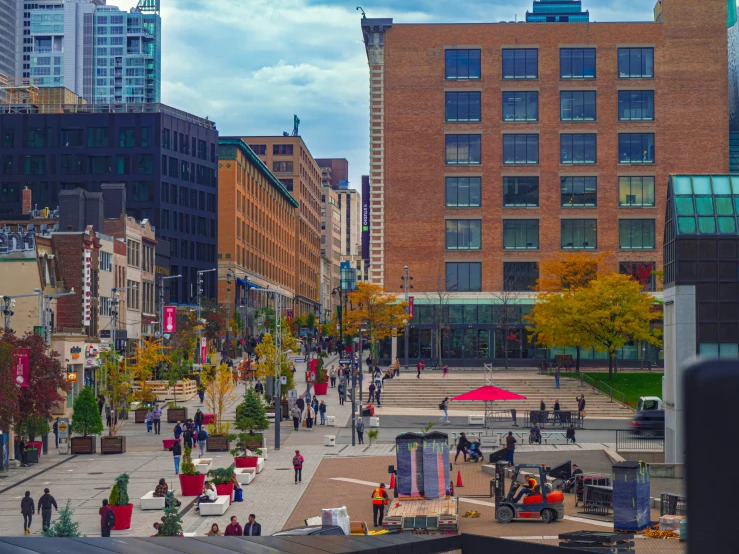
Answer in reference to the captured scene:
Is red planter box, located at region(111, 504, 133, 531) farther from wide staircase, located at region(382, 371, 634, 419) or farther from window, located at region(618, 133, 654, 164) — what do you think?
window, located at region(618, 133, 654, 164)

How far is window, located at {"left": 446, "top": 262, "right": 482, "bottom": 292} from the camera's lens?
93250 millimetres

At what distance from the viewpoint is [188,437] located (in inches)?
1806

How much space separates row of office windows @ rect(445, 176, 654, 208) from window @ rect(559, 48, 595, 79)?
9.00m

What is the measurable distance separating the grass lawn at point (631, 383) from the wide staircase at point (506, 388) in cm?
128

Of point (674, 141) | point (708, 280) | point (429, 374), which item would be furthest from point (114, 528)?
point (674, 141)

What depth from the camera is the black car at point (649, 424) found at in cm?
5378

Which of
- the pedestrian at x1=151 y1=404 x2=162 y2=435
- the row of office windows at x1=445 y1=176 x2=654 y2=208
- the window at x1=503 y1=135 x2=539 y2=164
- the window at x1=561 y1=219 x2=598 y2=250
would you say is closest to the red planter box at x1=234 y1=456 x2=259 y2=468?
the pedestrian at x1=151 y1=404 x2=162 y2=435

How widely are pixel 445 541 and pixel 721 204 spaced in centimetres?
2713

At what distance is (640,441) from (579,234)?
4366 cm

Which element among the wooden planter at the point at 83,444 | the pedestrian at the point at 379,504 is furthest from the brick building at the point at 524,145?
the pedestrian at the point at 379,504

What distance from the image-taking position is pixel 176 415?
2387 inches

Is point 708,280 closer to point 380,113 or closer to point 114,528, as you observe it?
point 114,528

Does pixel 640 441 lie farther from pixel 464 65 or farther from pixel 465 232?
pixel 464 65

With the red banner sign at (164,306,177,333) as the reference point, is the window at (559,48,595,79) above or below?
above
